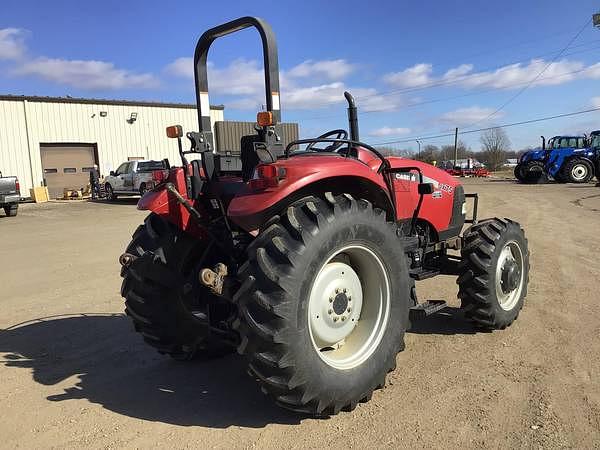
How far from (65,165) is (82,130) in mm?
2158

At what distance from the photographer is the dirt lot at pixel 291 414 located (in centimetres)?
295

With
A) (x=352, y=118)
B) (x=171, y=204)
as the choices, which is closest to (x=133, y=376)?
(x=171, y=204)

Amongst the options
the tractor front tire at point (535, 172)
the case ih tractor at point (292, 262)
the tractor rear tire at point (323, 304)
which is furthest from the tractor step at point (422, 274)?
→ the tractor front tire at point (535, 172)

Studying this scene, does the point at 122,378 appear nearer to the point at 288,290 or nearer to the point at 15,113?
the point at 288,290

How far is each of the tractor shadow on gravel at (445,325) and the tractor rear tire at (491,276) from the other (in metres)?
0.20

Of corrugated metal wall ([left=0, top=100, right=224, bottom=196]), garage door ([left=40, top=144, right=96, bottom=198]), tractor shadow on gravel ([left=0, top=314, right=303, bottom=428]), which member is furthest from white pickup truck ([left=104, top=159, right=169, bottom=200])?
tractor shadow on gravel ([left=0, top=314, right=303, bottom=428])

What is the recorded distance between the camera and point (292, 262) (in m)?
2.73

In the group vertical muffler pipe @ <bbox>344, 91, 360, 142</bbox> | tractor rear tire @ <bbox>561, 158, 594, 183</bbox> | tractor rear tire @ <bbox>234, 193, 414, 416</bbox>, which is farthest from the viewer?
tractor rear tire @ <bbox>561, 158, 594, 183</bbox>

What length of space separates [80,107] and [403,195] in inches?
1099

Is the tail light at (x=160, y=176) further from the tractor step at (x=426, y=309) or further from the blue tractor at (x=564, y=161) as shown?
the blue tractor at (x=564, y=161)

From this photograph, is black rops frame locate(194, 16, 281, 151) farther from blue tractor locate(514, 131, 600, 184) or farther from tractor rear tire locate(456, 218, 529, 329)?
blue tractor locate(514, 131, 600, 184)

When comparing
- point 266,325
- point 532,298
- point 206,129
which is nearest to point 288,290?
point 266,325

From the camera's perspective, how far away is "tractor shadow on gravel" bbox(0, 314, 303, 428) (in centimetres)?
326

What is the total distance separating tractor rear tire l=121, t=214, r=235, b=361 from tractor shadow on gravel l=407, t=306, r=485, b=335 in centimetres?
195
